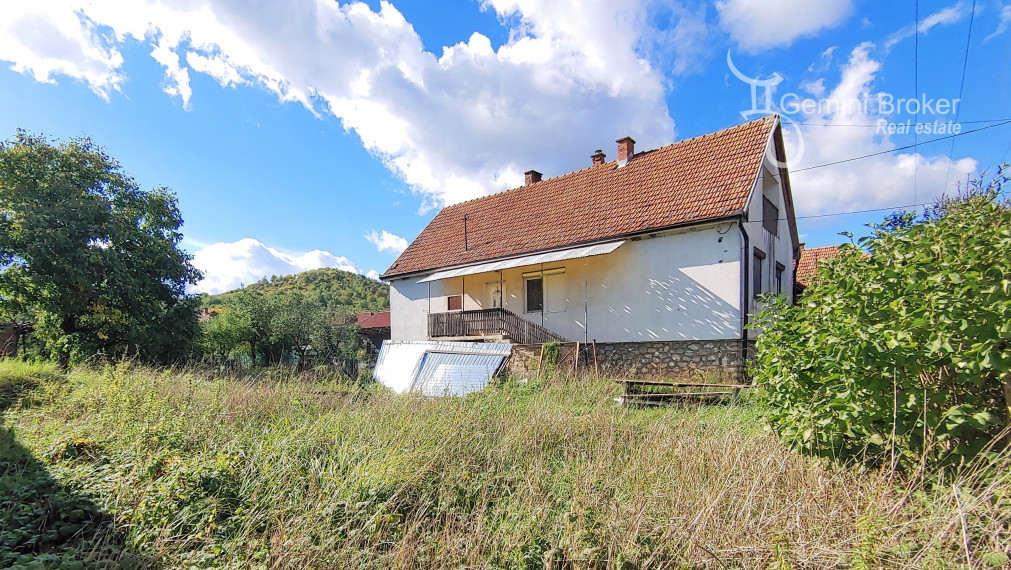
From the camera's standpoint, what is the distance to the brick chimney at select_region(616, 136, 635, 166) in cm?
1759

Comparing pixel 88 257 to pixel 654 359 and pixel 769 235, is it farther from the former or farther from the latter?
pixel 769 235

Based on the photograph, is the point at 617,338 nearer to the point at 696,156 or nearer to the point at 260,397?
the point at 696,156

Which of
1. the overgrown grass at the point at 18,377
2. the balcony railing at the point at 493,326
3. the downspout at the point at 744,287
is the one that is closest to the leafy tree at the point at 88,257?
the overgrown grass at the point at 18,377

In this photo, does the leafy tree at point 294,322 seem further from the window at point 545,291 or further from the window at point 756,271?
the window at point 756,271

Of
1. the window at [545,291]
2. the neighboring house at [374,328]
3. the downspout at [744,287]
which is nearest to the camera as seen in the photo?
the downspout at [744,287]

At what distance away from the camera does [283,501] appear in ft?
11.1

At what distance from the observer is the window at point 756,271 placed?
13.3m

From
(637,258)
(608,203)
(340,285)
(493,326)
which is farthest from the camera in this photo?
(340,285)

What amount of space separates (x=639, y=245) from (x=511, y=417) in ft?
33.7

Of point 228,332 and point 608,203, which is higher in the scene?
point 608,203

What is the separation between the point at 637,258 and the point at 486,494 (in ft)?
38.7

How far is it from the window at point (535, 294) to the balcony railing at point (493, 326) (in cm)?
89

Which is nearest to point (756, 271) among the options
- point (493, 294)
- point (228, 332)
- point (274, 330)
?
point (493, 294)

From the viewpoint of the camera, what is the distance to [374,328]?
113 ft
